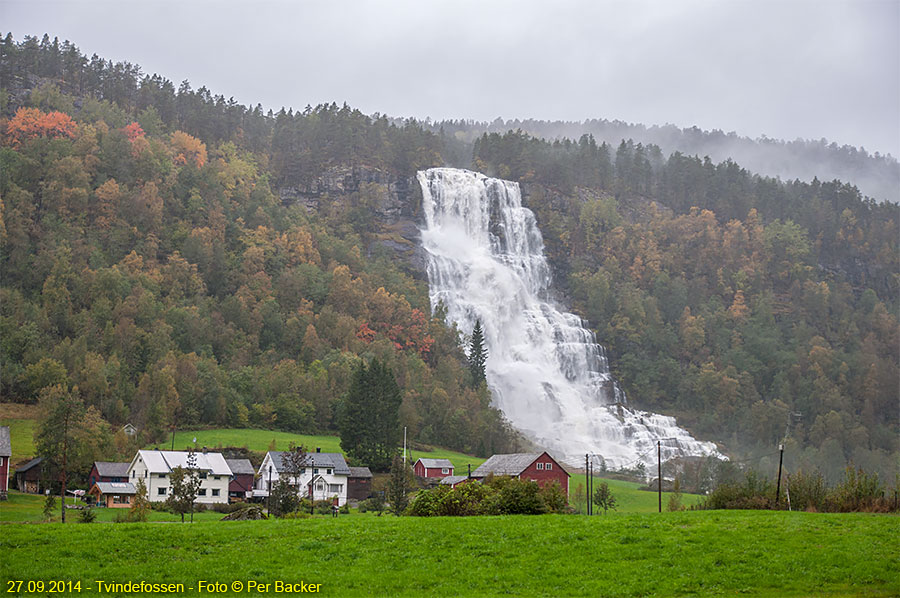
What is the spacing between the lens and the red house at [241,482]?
71.9m

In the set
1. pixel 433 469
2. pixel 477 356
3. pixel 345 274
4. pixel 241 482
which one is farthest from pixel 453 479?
pixel 345 274

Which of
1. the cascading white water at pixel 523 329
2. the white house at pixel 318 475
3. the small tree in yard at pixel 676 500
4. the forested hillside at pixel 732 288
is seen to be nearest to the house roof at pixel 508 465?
the white house at pixel 318 475

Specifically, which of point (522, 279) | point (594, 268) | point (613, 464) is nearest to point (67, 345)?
point (613, 464)

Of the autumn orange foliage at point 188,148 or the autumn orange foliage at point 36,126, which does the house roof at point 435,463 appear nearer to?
the autumn orange foliage at point 36,126

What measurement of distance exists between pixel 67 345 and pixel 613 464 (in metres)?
61.0

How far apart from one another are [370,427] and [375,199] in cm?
7943

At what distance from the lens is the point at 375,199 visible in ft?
516

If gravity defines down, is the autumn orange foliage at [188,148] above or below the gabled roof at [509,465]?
above

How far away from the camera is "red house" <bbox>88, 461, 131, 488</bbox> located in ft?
218

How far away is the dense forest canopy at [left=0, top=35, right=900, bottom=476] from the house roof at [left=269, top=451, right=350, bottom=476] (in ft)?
43.8

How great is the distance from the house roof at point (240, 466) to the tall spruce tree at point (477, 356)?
1949 inches

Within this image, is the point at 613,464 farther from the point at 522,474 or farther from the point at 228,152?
the point at 228,152

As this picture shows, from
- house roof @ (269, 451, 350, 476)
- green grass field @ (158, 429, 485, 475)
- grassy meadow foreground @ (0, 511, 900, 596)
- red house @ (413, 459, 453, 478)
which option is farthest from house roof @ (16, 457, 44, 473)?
grassy meadow foreground @ (0, 511, 900, 596)

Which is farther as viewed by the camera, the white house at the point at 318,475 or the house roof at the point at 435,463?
the house roof at the point at 435,463
